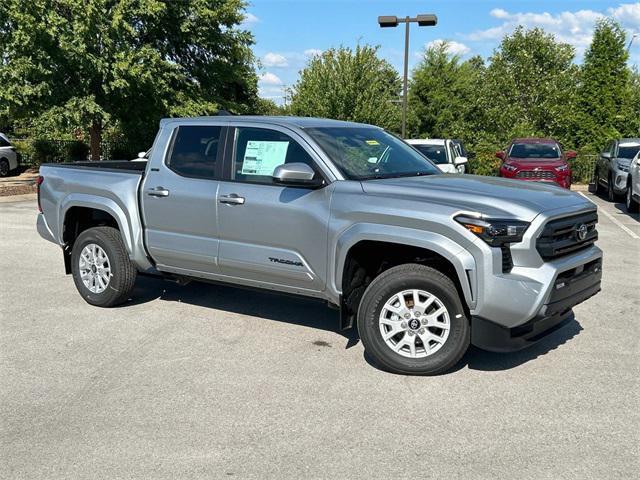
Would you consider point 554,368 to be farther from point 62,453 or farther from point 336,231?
point 62,453

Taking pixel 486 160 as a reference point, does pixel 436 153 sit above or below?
above

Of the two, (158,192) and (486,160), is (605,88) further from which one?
(158,192)

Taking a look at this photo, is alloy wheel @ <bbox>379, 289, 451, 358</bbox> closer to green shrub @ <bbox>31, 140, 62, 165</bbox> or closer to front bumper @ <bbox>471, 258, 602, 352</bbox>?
front bumper @ <bbox>471, 258, 602, 352</bbox>

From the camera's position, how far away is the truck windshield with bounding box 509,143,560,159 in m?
18.8

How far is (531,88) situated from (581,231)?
2924 centimetres

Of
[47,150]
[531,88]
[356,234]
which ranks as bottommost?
[47,150]

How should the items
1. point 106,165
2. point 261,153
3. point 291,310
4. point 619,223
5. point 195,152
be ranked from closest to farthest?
point 261,153 → point 195,152 → point 291,310 → point 106,165 → point 619,223

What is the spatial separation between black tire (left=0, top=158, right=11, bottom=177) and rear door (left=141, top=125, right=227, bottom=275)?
19.9 m

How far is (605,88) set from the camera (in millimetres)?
27547

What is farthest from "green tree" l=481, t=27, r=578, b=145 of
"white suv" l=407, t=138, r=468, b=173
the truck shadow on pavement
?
the truck shadow on pavement

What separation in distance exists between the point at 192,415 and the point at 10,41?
16.9 m

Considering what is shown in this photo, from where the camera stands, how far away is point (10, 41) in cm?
1767

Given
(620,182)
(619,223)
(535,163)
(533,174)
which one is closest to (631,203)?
(619,223)

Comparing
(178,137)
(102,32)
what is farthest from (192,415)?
(102,32)
